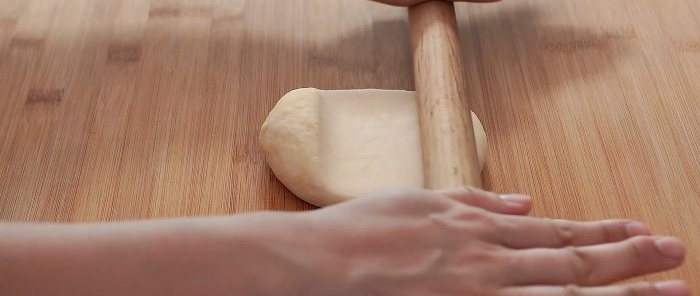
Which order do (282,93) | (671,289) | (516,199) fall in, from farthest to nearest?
(282,93) → (516,199) → (671,289)

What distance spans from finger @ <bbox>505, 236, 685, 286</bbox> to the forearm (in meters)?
0.23

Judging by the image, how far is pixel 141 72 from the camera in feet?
3.51

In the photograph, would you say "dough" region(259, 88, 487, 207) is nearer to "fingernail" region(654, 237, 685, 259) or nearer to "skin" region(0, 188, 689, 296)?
"skin" region(0, 188, 689, 296)

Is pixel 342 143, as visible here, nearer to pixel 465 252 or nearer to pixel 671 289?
pixel 465 252

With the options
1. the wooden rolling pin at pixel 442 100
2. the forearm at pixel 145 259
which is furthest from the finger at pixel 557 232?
the forearm at pixel 145 259

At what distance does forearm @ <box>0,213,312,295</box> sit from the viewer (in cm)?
63

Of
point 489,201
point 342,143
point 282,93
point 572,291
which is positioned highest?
point 282,93

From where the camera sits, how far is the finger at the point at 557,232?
2.29 ft

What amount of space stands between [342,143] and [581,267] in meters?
0.37

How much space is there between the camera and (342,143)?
93 cm

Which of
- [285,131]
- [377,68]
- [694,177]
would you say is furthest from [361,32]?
[694,177]

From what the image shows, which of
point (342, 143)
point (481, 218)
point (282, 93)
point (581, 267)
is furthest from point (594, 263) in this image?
point (282, 93)


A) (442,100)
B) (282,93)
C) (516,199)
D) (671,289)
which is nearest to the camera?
(671,289)

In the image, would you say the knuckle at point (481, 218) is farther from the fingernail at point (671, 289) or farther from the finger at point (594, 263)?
the fingernail at point (671, 289)
